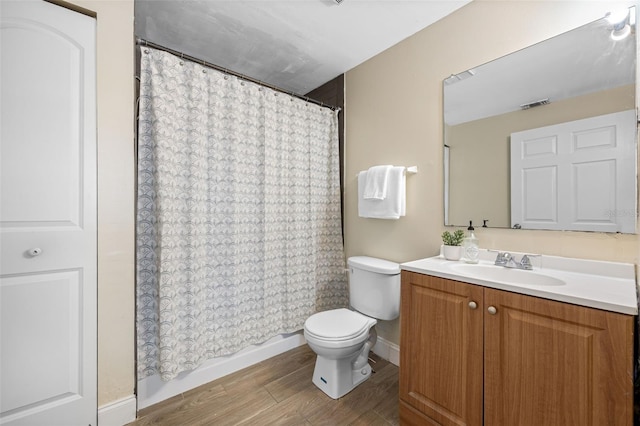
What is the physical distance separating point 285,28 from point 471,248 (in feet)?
6.03

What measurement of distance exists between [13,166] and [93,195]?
0.29m

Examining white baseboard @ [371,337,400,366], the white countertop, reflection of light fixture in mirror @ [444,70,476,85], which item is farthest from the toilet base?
reflection of light fixture in mirror @ [444,70,476,85]

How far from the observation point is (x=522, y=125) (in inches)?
55.7

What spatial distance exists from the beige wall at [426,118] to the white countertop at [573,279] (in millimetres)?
56

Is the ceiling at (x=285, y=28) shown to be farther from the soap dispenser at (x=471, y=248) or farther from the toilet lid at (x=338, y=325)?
the toilet lid at (x=338, y=325)

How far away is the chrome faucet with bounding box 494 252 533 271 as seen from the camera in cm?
134

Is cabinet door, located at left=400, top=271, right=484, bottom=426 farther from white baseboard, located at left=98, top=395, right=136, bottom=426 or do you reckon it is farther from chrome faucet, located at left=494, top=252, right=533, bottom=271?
white baseboard, located at left=98, top=395, right=136, bottom=426

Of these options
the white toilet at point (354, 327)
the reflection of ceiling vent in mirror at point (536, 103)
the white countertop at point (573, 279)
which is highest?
the reflection of ceiling vent in mirror at point (536, 103)

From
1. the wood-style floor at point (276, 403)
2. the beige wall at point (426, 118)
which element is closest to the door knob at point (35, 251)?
the wood-style floor at point (276, 403)

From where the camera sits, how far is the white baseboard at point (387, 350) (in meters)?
1.99

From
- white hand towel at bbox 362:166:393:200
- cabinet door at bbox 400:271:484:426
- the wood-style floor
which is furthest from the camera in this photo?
white hand towel at bbox 362:166:393:200

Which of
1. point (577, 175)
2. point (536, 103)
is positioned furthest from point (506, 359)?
point (536, 103)

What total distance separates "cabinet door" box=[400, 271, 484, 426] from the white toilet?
1.10 ft

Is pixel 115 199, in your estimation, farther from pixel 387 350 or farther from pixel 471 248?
pixel 387 350
